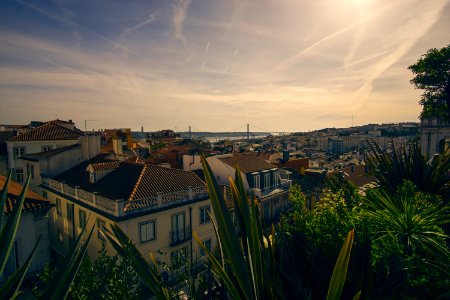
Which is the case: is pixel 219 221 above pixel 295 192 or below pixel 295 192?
above

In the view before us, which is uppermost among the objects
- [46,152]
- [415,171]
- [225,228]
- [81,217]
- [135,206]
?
[225,228]

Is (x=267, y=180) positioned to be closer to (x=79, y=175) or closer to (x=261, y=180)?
(x=261, y=180)

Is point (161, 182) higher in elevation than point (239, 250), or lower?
lower

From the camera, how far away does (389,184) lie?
9.69 m

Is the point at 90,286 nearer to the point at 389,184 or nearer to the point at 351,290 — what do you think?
the point at 351,290

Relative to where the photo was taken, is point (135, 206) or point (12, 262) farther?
point (135, 206)

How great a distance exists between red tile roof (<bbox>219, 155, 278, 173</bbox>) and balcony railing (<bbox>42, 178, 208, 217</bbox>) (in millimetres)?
8064

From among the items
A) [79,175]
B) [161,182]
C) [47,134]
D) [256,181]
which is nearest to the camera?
[161,182]

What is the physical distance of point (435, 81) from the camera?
29.6m

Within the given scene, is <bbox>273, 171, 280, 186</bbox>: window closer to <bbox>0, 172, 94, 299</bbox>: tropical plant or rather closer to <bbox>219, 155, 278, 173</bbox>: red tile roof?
<bbox>219, 155, 278, 173</bbox>: red tile roof

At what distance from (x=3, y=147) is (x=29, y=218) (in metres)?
27.9

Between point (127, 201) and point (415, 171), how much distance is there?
1490cm

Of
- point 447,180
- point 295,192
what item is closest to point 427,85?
point 447,180

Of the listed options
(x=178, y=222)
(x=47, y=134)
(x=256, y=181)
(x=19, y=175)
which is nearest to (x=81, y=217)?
(x=178, y=222)
